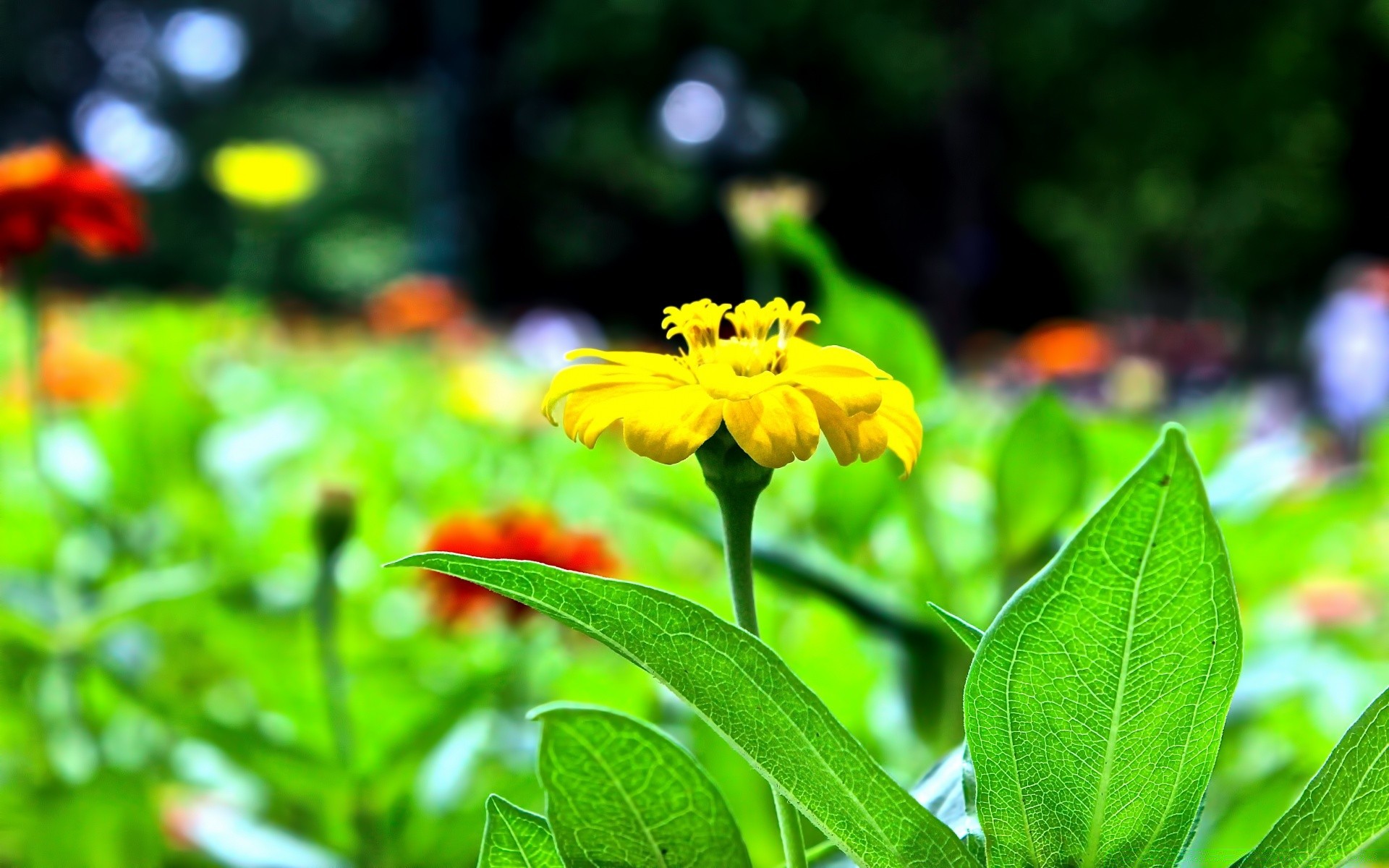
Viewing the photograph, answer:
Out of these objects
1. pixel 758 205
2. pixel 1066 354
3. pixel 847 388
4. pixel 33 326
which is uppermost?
pixel 1066 354

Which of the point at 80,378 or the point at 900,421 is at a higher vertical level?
the point at 80,378

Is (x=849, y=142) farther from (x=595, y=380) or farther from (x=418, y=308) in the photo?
(x=595, y=380)

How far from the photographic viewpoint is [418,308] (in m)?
2.59

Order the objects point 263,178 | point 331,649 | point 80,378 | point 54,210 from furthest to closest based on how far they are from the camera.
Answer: point 263,178, point 80,378, point 54,210, point 331,649

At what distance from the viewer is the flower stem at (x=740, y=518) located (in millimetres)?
328

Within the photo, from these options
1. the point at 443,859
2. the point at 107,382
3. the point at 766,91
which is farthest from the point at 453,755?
the point at 766,91

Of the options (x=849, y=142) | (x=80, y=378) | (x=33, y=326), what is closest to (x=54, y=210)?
(x=33, y=326)

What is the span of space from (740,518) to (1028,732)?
0.31 ft

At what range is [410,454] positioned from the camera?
169 centimetres

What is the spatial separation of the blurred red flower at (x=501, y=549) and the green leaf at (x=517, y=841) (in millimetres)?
539

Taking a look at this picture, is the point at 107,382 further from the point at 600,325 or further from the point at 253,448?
the point at 600,325

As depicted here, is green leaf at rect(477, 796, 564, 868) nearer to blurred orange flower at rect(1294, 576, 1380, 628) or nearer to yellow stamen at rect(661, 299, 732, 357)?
yellow stamen at rect(661, 299, 732, 357)

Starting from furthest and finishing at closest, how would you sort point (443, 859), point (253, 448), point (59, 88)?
point (59, 88)
point (253, 448)
point (443, 859)

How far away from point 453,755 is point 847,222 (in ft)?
42.7
